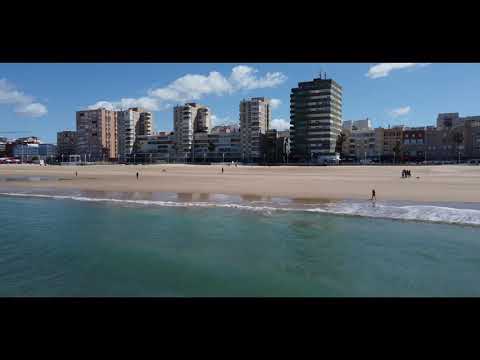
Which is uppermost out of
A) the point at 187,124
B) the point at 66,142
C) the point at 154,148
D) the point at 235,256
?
the point at 187,124

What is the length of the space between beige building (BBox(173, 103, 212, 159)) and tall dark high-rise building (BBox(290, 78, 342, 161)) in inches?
1290

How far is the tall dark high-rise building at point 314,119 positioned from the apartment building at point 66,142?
78.4m

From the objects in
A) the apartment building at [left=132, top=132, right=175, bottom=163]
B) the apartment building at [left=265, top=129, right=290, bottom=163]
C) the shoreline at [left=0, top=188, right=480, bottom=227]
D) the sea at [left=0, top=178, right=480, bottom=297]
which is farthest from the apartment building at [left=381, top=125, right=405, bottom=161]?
the sea at [left=0, top=178, right=480, bottom=297]

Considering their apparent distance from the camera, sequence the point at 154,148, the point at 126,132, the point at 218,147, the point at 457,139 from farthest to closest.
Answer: the point at 126,132
the point at 154,148
the point at 218,147
the point at 457,139

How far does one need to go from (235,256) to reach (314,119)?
84.0 metres

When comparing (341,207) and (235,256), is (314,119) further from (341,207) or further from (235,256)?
(235,256)

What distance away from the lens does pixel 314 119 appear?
87688mm

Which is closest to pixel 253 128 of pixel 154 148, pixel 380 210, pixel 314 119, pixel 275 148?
pixel 275 148

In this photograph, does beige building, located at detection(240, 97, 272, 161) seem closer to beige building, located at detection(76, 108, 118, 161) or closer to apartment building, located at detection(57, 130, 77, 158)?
beige building, located at detection(76, 108, 118, 161)

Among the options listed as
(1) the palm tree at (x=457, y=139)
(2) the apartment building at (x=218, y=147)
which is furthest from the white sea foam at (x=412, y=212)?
(2) the apartment building at (x=218, y=147)

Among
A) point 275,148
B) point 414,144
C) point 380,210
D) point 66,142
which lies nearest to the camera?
point 380,210
